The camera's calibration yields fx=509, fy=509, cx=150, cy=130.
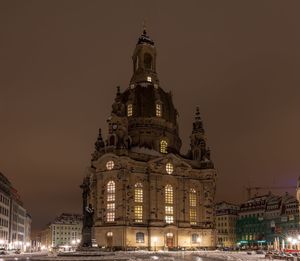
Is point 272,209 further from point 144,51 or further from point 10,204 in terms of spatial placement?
point 10,204

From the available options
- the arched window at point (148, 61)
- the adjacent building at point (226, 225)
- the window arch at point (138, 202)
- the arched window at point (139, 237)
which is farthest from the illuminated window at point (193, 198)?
the adjacent building at point (226, 225)

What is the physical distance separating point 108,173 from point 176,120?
99.5 feet

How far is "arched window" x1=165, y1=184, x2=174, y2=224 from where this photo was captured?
118312mm

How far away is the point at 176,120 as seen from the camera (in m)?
136

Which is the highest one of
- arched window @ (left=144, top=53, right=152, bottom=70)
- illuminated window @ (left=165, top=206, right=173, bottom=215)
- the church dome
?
arched window @ (left=144, top=53, right=152, bottom=70)

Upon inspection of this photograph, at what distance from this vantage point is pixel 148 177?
383 ft

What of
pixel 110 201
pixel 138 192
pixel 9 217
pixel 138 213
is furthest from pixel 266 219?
pixel 9 217

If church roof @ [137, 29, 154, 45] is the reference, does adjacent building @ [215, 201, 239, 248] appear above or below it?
below

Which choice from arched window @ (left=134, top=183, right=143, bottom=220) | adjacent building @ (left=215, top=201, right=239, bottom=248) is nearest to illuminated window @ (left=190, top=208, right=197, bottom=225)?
arched window @ (left=134, top=183, right=143, bottom=220)

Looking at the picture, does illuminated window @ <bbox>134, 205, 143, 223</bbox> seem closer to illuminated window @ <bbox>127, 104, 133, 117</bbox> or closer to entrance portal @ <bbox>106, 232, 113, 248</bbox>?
entrance portal @ <bbox>106, 232, 113, 248</bbox>

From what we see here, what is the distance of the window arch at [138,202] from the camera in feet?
372

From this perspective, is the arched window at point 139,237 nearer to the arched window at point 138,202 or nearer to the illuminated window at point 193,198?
the arched window at point 138,202

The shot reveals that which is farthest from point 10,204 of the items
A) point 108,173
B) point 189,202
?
point 189,202

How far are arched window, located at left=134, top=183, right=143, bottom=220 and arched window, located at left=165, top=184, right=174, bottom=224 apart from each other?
6904 millimetres
